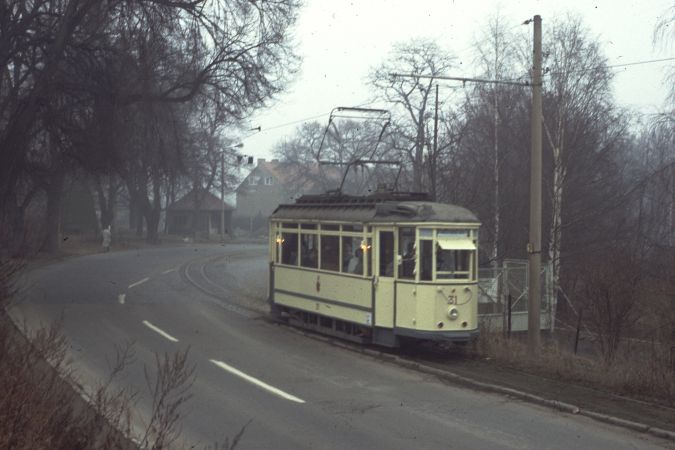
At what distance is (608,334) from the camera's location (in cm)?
1519

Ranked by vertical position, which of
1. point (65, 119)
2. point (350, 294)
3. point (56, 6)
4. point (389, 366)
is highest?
point (56, 6)

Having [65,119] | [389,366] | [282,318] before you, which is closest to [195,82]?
[65,119]

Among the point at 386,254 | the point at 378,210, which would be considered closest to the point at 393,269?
the point at 386,254

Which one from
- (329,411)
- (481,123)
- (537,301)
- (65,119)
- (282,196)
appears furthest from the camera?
(282,196)

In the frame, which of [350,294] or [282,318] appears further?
[282,318]

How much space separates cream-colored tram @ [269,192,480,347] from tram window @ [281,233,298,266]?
1.06 metres

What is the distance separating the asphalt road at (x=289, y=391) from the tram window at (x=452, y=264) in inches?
81.0

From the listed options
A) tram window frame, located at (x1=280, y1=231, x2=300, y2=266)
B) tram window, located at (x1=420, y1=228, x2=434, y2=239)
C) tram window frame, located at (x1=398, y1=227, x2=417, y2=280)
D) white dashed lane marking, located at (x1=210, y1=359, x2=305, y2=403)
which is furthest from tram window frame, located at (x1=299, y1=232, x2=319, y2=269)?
white dashed lane marking, located at (x1=210, y1=359, x2=305, y2=403)

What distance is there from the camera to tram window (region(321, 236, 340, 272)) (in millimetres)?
16594

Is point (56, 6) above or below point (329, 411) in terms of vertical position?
above

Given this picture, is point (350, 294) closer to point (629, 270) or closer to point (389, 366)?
point (389, 366)

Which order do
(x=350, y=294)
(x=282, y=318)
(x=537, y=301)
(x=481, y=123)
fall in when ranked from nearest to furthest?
(x=537, y=301), (x=350, y=294), (x=282, y=318), (x=481, y=123)

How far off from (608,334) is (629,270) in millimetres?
2280

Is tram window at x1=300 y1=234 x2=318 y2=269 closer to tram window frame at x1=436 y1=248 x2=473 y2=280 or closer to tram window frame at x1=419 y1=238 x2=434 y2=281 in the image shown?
tram window frame at x1=419 y1=238 x2=434 y2=281
